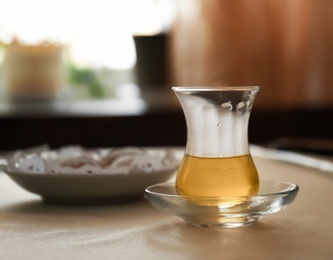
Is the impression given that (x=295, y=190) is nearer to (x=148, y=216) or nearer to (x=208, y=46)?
(x=148, y=216)

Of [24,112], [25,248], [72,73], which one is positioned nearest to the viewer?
[25,248]

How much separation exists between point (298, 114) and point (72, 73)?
0.98m

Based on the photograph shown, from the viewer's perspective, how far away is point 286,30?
255 centimetres

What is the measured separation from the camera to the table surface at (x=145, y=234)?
69cm

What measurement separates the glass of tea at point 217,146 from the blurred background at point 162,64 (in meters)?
1.40

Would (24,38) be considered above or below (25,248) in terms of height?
above

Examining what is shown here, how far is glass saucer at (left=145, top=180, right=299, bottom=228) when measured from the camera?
79 cm

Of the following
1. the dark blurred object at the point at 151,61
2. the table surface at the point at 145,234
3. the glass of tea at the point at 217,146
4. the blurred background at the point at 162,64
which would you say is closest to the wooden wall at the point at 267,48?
the blurred background at the point at 162,64

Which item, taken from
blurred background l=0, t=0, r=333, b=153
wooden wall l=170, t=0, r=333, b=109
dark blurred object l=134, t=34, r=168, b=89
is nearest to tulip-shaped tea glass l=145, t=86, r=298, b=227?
blurred background l=0, t=0, r=333, b=153

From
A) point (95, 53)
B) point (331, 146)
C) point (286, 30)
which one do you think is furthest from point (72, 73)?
point (331, 146)

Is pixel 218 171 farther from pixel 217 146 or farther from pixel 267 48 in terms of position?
pixel 267 48

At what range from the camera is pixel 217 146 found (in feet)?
2.76

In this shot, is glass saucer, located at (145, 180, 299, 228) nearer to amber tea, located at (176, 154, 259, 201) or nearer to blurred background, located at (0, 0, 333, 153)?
amber tea, located at (176, 154, 259, 201)

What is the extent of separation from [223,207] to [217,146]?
0.08m
